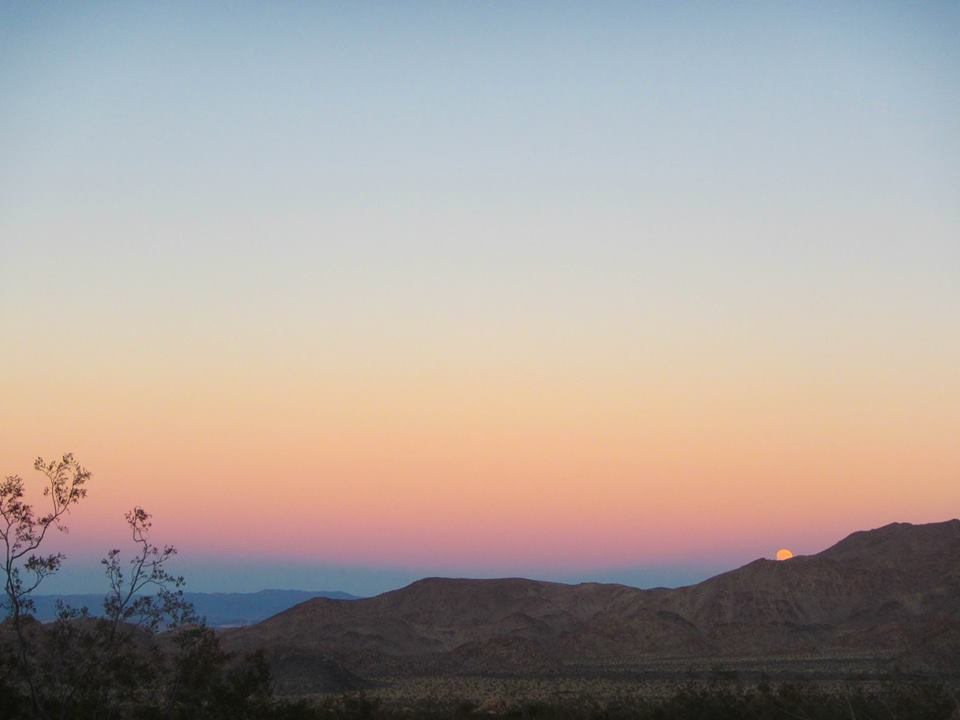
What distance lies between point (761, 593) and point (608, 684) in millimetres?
63736

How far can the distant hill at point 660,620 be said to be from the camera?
90250 millimetres

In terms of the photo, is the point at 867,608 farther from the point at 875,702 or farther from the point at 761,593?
the point at 875,702

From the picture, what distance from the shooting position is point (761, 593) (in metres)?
126

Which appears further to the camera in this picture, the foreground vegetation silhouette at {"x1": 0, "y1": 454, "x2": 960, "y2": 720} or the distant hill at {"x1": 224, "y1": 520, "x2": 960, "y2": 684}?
the distant hill at {"x1": 224, "y1": 520, "x2": 960, "y2": 684}

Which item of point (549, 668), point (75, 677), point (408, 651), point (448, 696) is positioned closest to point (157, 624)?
point (75, 677)

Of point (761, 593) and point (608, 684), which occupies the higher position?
point (761, 593)

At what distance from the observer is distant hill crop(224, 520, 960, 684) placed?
9025 centimetres

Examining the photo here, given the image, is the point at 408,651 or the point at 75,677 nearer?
the point at 75,677

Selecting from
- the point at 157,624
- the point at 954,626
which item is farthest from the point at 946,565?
the point at 157,624

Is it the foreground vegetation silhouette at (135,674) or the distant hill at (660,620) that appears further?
the distant hill at (660,620)

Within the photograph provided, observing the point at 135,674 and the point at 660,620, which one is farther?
the point at 660,620

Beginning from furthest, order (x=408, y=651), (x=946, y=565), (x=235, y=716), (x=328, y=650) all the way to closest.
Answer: (x=946, y=565)
(x=408, y=651)
(x=328, y=650)
(x=235, y=716)

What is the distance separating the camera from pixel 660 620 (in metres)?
110

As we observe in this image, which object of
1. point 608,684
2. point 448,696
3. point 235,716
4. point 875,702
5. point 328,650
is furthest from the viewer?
point 328,650
